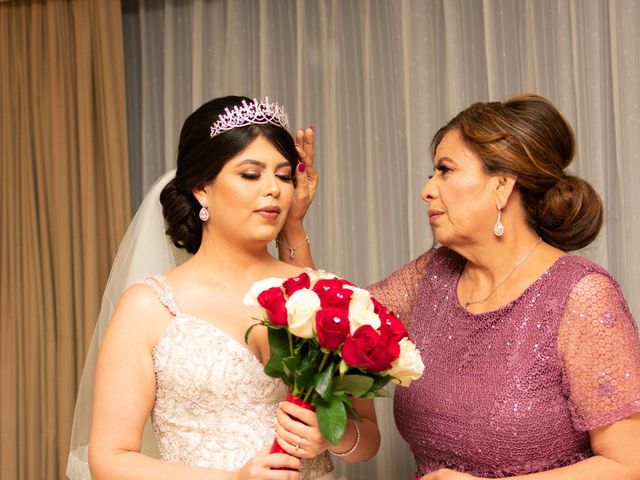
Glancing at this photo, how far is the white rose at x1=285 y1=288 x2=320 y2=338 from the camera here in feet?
6.43

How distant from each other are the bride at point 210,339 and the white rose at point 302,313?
0.83 ft

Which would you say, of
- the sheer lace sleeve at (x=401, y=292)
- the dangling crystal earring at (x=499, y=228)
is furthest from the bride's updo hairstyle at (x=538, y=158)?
the sheer lace sleeve at (x=401, y=292)

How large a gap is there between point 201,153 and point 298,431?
0.86 m

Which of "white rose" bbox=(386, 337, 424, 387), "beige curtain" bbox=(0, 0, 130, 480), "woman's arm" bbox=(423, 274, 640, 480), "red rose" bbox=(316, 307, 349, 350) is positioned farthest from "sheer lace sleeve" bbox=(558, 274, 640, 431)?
"beige curtain" bbox=(0, 0, 130, 480)

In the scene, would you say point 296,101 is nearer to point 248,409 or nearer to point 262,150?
point 262,150

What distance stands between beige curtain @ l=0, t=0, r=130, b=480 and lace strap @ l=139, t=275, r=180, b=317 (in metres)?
2.11

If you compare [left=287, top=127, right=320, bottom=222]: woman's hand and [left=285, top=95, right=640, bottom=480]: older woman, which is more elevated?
[left=287, top=127, right=320, bottom=222]: woman's hand

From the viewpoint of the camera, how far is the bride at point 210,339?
225cm

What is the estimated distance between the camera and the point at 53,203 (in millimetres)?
4645

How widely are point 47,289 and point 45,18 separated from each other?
1.47 m

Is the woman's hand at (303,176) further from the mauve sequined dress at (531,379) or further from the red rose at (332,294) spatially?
the red rose at (332,294)

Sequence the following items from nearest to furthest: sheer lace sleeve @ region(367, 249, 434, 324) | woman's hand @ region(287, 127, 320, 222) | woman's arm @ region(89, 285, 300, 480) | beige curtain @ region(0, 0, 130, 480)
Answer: woman's arm @ region(89, 285, 300, 480), woman's hand @ region(287, 127, 320, 222), sheer lace sleeve @ region(367, 249, 434, 324), beige curtain @ region(0, 0, 130, 480)

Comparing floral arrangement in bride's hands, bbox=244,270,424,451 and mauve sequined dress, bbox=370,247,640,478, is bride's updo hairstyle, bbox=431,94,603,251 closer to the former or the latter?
mauve sequined dress, bbox=370,247,640,478

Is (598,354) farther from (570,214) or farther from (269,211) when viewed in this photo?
(269,211)
